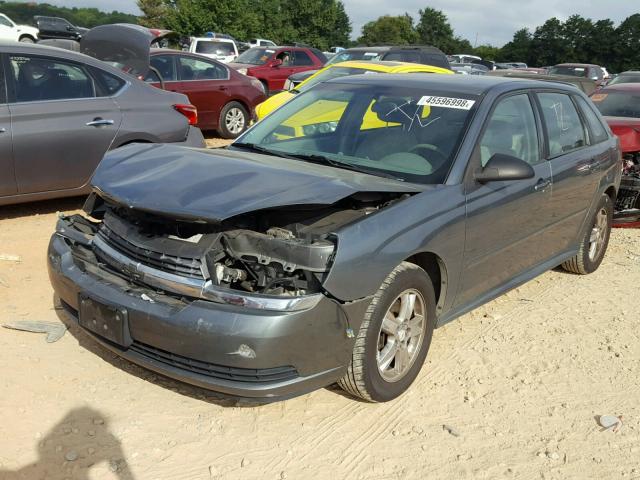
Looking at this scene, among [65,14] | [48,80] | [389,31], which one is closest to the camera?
[48,80]

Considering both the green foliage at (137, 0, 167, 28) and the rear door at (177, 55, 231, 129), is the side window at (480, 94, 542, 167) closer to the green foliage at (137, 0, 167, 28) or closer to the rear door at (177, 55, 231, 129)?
the rear door at (177, 55, 231, 129)

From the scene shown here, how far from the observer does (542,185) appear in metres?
4.49

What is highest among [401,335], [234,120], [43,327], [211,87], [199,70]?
[199,70]

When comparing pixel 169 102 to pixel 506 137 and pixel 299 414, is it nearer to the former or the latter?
pixel 506 137

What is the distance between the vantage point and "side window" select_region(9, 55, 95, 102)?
19.8 feet

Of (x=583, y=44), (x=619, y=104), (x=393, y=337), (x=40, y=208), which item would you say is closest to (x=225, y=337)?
(x=393, y=337)

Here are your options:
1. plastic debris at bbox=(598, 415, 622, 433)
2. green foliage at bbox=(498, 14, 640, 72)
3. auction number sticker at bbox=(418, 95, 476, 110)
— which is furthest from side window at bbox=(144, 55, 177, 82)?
green foliage at bbox=(498, 14, 640, 72)

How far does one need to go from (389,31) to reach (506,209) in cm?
7615

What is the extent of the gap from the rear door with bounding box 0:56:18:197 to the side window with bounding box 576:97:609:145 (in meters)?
4.83

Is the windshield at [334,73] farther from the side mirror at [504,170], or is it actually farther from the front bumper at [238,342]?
the front bumper at [238,342]

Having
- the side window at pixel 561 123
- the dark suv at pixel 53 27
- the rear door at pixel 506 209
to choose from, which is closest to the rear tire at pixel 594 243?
the side window at pixel 561 123

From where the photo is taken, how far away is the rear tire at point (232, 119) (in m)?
11.7

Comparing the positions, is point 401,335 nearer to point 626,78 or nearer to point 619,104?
point 619,104

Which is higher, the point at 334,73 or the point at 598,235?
the point at 334,73
